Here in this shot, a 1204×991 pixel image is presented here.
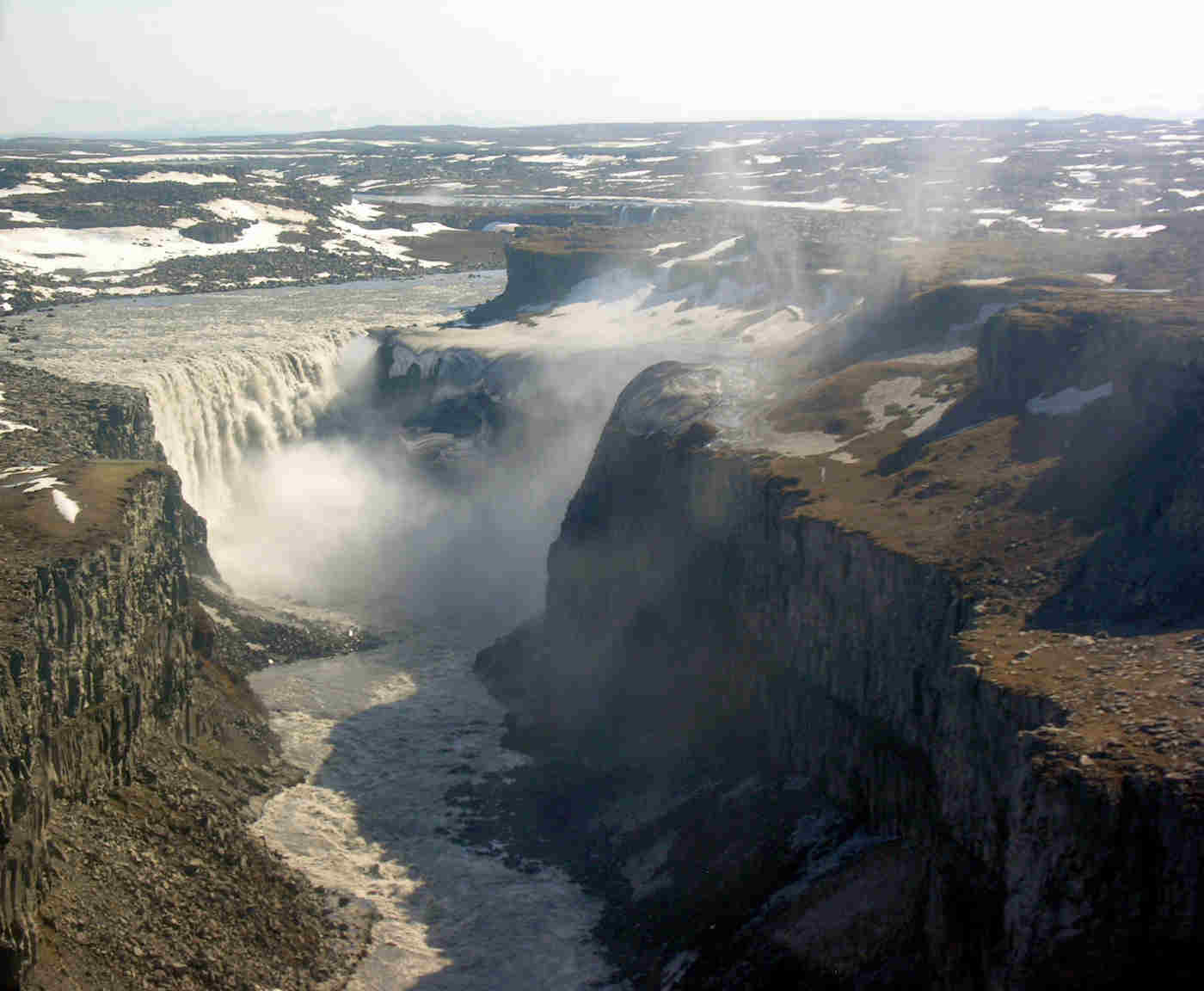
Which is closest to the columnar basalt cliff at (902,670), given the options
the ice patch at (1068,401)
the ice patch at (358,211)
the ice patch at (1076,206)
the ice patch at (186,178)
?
the ice patch at (1068,401)

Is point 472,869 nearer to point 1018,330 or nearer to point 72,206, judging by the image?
point 1018,330

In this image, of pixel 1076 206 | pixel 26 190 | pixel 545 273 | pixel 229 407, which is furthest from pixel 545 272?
pixel 26 190

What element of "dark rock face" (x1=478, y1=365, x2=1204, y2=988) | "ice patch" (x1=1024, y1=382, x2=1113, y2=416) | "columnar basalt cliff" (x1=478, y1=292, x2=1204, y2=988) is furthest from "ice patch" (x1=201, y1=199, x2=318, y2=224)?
"ice patch" (x1=1024, y1=382, x2=1113, y2=416)

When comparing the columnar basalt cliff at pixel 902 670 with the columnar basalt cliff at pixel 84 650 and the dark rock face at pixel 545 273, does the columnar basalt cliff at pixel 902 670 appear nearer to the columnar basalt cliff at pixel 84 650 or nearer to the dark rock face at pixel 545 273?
the columnar basalt cliff at pixel 84 650

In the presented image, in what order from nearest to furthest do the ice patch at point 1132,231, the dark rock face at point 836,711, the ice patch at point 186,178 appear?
the dark rock face at point 836,711, the ice patch at point 1132,231, the ice patch at point 186,178

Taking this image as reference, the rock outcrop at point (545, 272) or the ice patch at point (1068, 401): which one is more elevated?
the ice patch at point (1068, 401)

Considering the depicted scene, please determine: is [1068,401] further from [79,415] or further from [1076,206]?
[1076,206]

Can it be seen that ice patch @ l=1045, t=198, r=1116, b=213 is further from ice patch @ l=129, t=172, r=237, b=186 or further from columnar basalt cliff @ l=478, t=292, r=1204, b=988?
ice patch @ l=129, t=172, r=237, b=186
